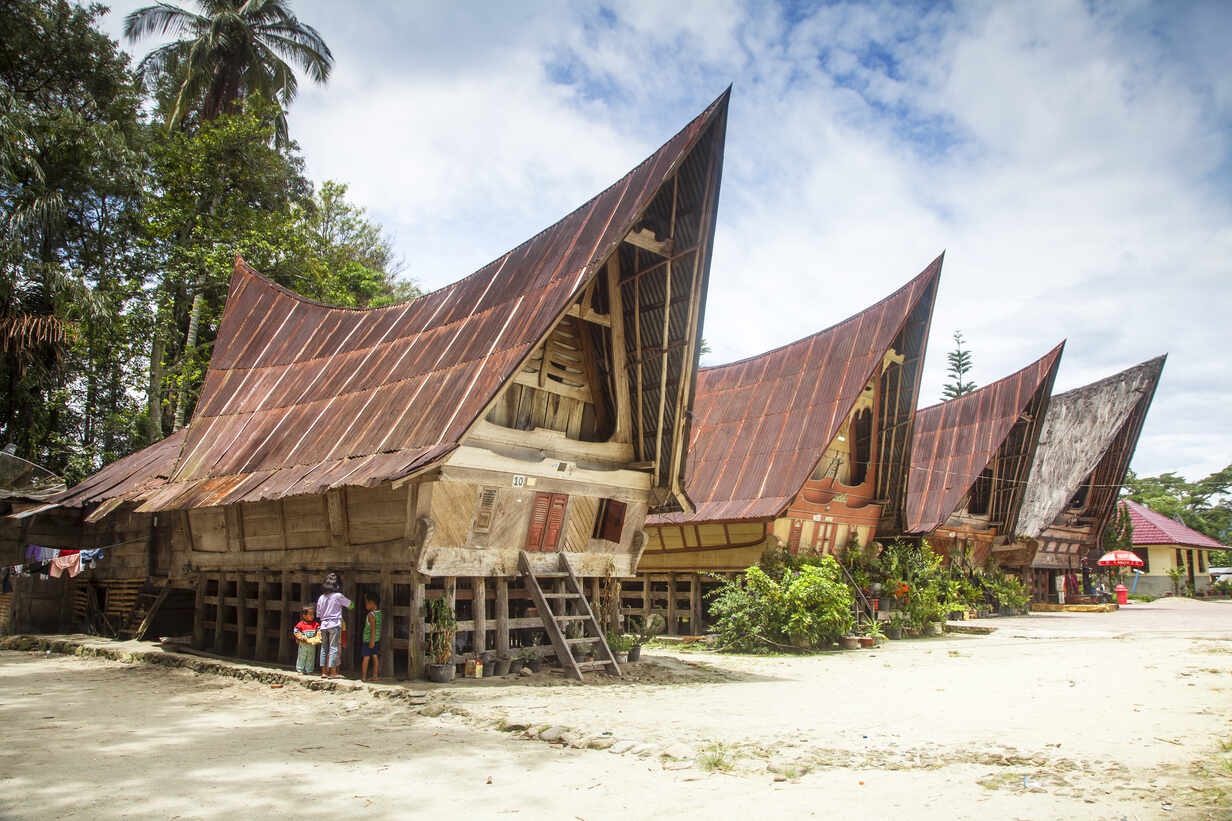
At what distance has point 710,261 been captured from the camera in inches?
471

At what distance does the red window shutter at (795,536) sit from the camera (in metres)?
19.0

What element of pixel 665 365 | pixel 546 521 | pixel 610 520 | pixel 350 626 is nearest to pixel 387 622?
pixel 350 626

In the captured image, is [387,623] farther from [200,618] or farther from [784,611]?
[784,611]

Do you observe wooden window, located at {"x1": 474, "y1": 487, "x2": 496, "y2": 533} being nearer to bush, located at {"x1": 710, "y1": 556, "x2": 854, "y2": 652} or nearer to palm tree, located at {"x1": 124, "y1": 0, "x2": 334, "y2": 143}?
bush, located at {"x1": 710, "y1": 556, "x2": 854, "y2": 652}

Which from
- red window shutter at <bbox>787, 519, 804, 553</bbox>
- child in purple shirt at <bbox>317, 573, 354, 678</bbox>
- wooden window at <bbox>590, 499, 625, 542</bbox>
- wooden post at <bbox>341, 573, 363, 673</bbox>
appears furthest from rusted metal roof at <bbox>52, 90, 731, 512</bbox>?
red window shutter at <bbox>787, 519, 804, 553</bbox>

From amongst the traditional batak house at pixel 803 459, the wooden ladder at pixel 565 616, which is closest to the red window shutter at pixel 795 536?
the traditional batak house at pixel 803 459

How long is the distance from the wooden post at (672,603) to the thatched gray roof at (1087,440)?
53.2 ft

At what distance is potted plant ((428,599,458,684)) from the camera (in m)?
10.6

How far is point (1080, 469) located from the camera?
101 ft

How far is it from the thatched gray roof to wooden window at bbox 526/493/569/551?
23.0 meters

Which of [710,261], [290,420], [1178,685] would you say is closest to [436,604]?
[290,420]

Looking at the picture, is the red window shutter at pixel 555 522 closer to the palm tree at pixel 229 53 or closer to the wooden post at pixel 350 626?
the wooden post at pixel 350 626

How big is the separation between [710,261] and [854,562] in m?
10.8

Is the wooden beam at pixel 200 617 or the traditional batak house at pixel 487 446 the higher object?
the traditional batak house at pixel 487 446
